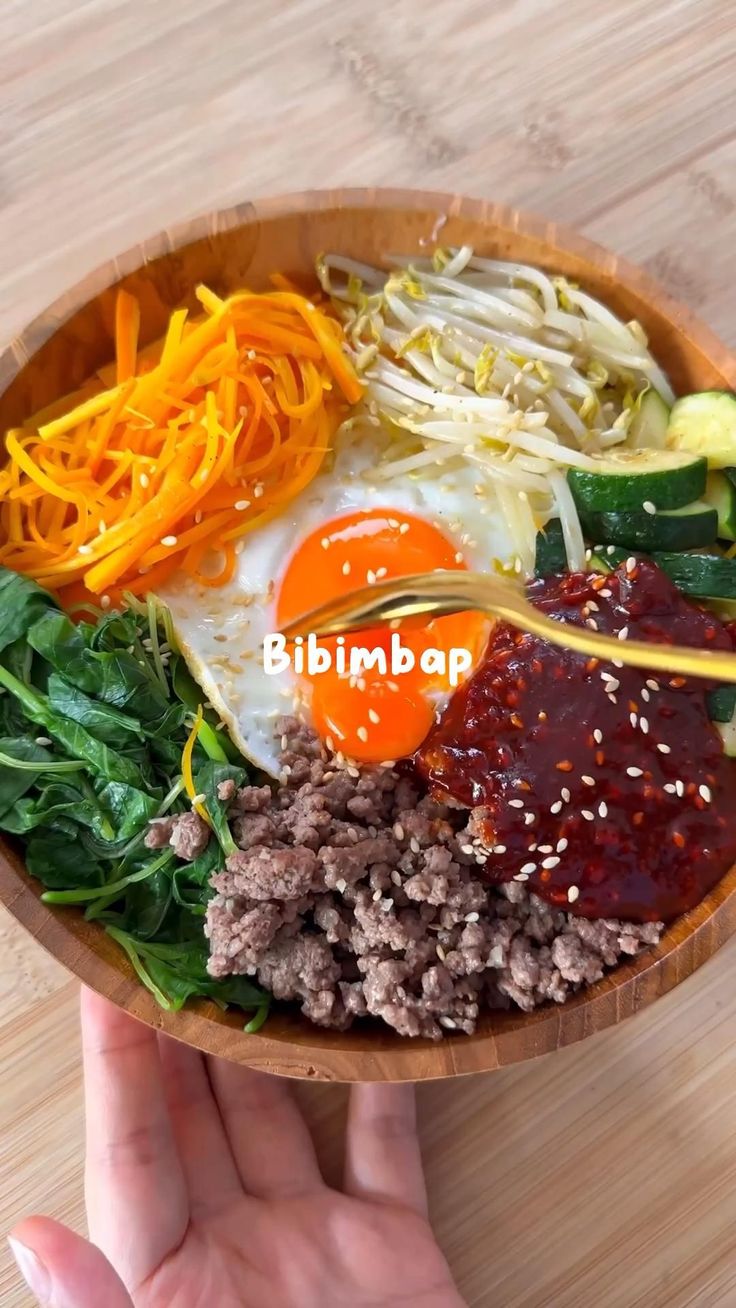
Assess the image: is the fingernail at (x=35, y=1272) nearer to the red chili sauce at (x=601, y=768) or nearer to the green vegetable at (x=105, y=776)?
the green vegetable at (x=105, y=776)

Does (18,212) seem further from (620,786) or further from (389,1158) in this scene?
(389,1158)

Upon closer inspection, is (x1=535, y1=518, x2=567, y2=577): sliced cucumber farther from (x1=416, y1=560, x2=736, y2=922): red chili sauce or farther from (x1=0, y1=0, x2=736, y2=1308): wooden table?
(x1=0, y1=0, x2=736, y2=1308): wooden table

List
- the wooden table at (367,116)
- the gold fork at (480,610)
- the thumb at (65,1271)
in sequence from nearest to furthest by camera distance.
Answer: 1. the gold fork at (480,610)
2. the thumb at (65,1271)
3. the wooden table at (367,116)

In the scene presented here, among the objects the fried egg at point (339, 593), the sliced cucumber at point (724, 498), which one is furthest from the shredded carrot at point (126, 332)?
the sliced cucumber at point (724, 498)

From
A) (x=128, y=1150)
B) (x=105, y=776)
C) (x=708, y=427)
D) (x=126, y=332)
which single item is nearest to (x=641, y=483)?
(x=708, y=427)

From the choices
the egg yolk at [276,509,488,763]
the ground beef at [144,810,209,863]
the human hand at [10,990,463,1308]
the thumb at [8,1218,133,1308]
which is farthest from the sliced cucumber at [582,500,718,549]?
the thumb at [8,1218,133,1308]

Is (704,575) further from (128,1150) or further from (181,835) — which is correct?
(128,1150)

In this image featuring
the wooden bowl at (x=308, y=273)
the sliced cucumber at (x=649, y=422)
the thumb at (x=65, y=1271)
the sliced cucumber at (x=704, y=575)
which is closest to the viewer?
the thumb at (x=65, y=1271)
